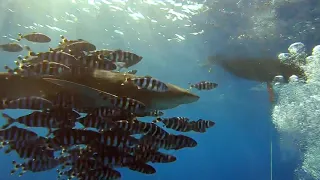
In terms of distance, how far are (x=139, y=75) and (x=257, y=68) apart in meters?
18.8

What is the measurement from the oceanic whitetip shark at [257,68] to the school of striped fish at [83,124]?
60.5 feet

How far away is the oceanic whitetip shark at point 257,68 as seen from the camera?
22.2 meters

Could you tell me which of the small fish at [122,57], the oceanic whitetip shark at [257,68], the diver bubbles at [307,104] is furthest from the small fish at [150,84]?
the oceanic whitetip shark at [257,68]

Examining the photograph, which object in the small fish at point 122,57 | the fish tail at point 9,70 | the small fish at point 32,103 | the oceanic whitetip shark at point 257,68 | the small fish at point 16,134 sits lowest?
the small fish at point 16,134

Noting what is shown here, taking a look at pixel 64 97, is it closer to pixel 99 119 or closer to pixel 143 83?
pixel 99 119

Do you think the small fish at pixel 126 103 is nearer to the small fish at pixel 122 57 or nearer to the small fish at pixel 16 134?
the small fish at pixel 122 57

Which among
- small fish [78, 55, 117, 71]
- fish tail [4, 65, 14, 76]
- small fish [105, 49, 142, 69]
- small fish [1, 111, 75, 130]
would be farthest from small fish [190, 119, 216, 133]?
fish tail [4, 65, 14, 76]

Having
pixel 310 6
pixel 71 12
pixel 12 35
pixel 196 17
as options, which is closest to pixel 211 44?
pixel 196 17

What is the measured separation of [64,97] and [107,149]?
3.38 ft

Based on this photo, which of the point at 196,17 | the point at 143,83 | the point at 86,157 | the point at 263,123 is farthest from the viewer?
the point at 263,123

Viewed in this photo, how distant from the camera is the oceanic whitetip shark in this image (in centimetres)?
2219

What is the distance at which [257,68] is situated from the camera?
952 inches

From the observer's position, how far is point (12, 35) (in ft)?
78.8

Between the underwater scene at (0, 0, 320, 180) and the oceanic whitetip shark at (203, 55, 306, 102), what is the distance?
0.09m
